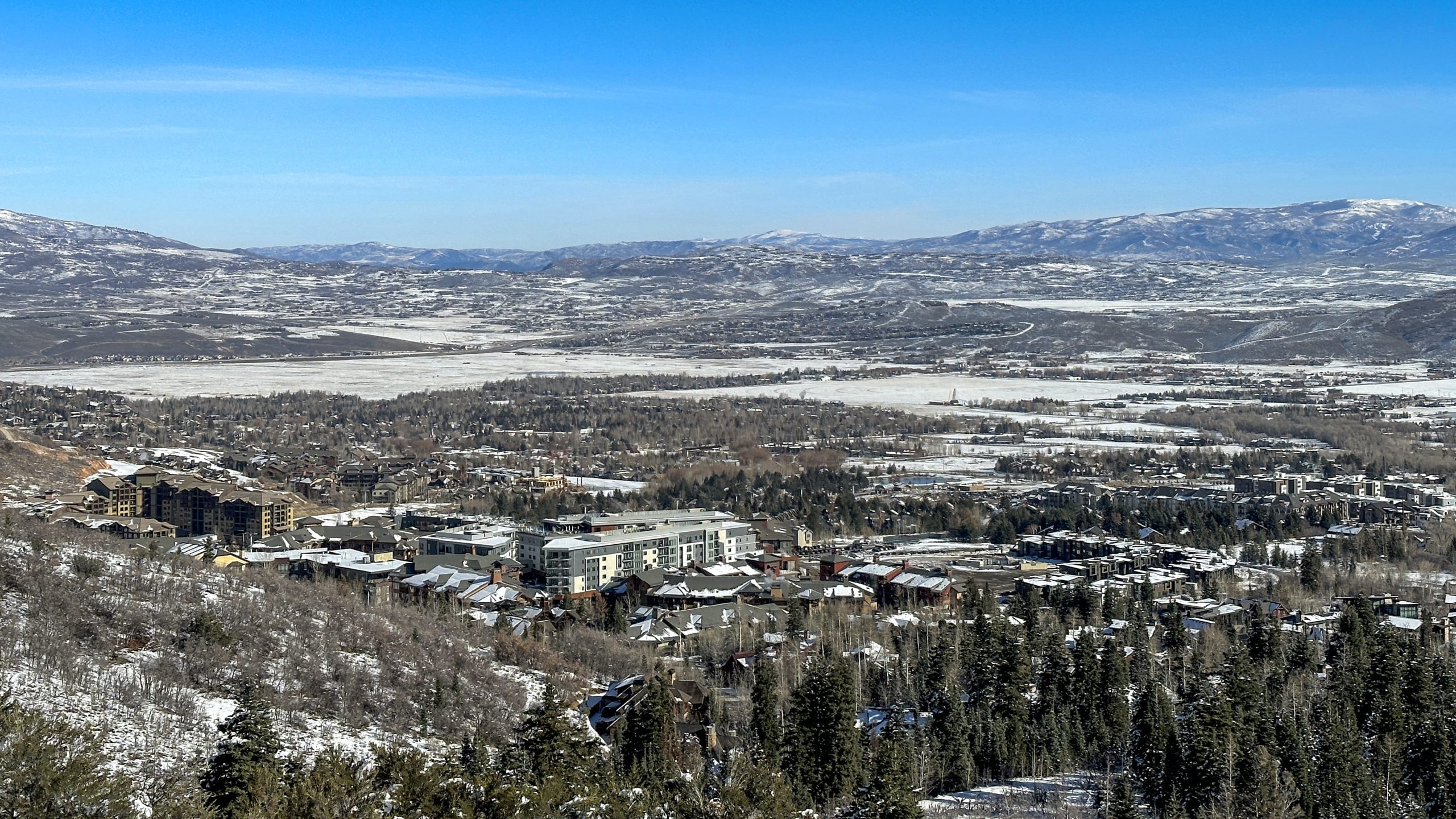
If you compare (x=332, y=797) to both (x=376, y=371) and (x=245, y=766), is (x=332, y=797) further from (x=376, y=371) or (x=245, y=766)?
(x=376, y=371)

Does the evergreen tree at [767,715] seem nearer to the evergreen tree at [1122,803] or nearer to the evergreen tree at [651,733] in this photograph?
the evergreen tree at [651,733]

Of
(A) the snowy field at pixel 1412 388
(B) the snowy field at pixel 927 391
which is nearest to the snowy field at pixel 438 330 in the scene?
(B) the snowy field at pixel 927 391

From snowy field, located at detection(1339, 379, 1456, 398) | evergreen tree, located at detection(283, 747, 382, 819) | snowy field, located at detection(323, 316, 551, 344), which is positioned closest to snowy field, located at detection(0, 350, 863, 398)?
snowy field, located at detection(323, 316, 551, 344)

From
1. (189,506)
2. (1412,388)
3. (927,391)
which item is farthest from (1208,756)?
(1412,388)

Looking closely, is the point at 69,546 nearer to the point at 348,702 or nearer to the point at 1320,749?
the point at 348,702

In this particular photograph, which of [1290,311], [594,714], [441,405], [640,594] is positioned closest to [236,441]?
[441,405]

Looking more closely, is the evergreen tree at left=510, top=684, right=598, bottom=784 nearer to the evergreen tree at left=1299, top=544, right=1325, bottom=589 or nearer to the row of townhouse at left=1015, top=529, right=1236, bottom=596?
the row of townhouse at left=1015, top=529, right=1236, bottom=596

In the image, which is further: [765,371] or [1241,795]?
[765,371]
